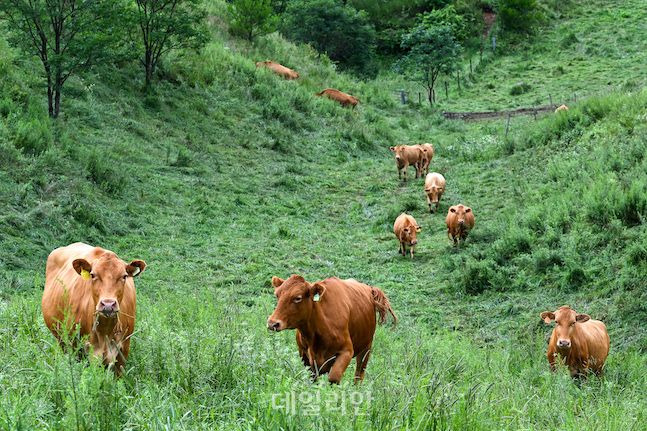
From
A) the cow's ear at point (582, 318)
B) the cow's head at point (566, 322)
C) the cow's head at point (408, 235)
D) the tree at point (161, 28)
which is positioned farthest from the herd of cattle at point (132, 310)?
the tree at point (161, 28)

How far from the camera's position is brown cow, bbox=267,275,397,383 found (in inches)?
263

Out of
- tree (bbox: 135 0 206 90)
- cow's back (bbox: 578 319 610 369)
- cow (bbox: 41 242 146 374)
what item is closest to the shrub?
tree (bbox: 135 0 206 90)

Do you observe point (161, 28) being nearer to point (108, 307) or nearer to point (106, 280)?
point (106, 280)

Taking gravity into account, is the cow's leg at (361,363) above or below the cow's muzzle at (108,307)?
below

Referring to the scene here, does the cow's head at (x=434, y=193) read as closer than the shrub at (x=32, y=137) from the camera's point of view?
No

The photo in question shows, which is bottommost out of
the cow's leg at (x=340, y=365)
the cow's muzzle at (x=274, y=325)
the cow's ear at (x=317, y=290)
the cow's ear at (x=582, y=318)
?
the cow's ear at (x=582, y=318)

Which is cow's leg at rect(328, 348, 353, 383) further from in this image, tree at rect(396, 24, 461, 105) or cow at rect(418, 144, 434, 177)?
tree at rect(396, 24, 461, 105)

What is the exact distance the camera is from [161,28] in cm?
2286

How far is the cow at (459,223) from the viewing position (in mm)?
15686

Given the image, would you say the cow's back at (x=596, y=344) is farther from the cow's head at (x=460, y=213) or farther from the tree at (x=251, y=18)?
the tree at (x=251, y=18)

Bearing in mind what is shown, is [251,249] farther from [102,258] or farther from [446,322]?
[102,258]

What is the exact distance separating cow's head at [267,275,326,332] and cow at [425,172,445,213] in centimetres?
1216

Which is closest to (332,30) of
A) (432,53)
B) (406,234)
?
(432,53)

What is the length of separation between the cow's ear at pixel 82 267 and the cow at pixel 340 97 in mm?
23471
